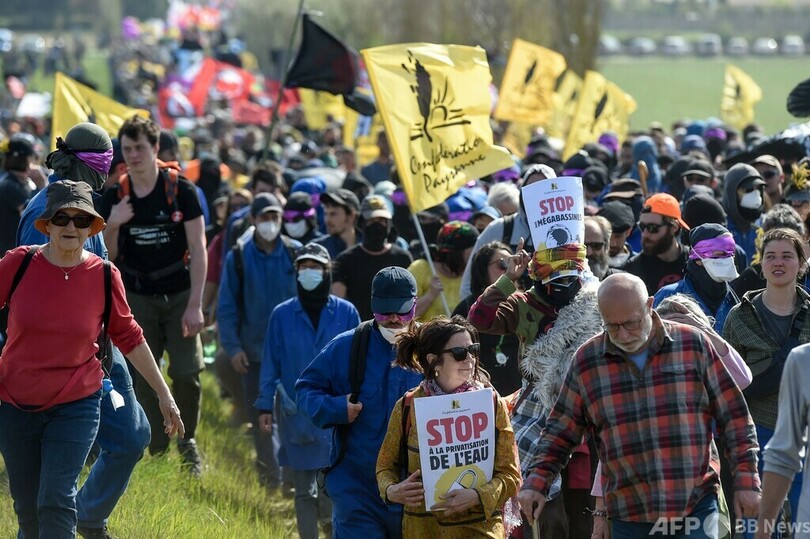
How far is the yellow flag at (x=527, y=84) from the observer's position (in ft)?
60.2

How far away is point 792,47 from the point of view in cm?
10025

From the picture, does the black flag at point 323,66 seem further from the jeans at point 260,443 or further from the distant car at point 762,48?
the distant car at point 762,48

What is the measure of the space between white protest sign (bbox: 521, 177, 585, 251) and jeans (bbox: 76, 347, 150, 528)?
2.00 m

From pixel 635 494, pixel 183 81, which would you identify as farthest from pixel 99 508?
pixel 183 81

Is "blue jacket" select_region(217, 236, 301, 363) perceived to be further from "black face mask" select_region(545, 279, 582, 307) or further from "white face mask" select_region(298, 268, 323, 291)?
"black face mask" select_region(545, 279, 582, 307)

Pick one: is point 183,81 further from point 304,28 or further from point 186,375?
point 186,375

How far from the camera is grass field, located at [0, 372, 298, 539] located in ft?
27.3

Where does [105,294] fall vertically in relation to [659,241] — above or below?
above

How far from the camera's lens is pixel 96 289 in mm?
6539

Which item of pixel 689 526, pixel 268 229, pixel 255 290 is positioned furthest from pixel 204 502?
pixel 689 526

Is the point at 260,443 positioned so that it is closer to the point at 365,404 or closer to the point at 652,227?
the point at 652,227

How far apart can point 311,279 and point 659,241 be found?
202 cm

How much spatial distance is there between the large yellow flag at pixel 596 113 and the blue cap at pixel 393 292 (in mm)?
11396

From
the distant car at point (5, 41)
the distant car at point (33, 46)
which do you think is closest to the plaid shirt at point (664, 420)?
the distant car at point (33, 46)
